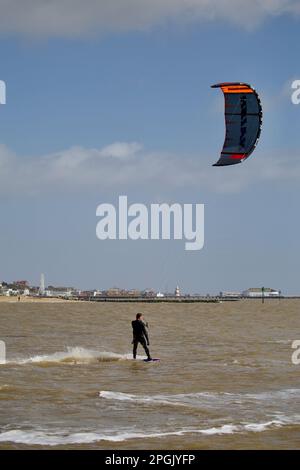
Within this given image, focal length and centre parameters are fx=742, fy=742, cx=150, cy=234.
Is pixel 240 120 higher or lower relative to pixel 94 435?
higher

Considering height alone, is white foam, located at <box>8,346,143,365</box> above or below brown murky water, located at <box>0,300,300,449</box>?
above

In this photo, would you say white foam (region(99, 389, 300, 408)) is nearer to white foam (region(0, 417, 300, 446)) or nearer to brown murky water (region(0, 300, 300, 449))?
brown murky water (region(0, 300, 300, 449))

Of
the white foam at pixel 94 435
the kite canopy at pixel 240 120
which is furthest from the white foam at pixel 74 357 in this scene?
the white foam at pixel 94 435

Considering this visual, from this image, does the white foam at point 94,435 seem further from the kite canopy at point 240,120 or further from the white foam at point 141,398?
the kite canopy at point 240,120

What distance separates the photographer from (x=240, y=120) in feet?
62.2

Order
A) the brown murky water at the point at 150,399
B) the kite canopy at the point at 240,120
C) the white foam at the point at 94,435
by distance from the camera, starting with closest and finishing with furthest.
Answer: the white foam at the point at 94,435
the brown murky water at the point at 150,399
the kite canopy at the point at 240,120

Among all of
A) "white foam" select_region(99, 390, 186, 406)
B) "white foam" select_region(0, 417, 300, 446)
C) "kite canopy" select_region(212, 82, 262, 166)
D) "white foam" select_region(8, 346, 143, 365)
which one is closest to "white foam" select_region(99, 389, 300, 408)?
"white foam" select_region(99, 390, 186, 406)

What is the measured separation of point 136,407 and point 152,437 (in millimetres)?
2291

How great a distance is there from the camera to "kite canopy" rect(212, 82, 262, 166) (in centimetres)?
1869

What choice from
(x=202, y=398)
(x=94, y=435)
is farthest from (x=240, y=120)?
(x=94, y=435)

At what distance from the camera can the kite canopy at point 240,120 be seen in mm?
18688

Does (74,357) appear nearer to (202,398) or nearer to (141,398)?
(141,398)
